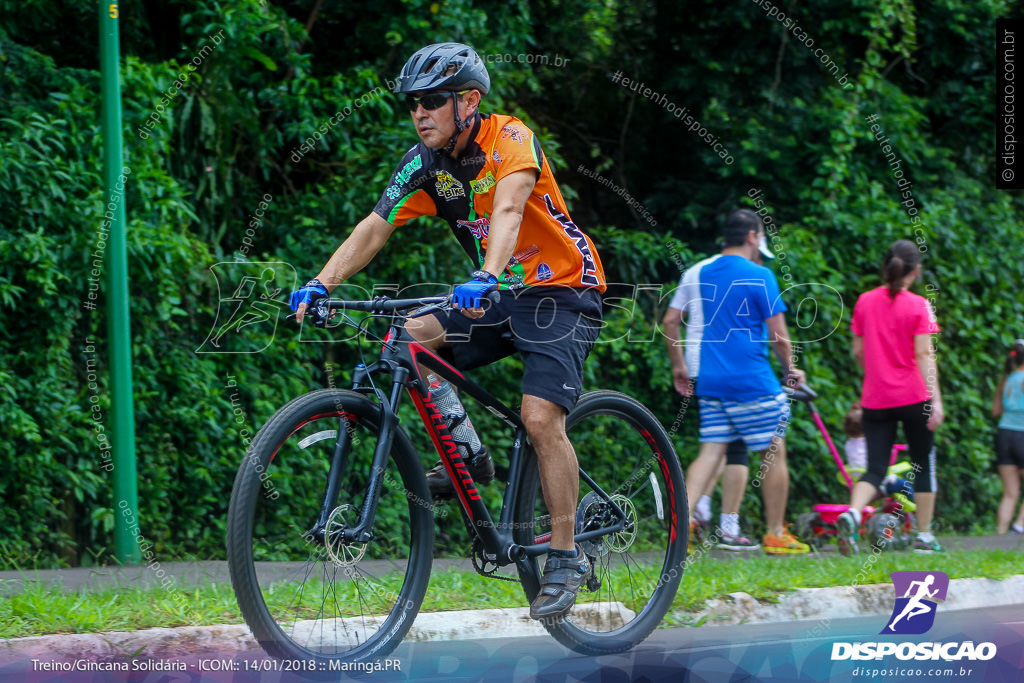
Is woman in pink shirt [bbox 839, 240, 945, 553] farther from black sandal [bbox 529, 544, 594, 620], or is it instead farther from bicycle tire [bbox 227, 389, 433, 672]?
bicycle tire [bbox 227, 389, 433, 672]

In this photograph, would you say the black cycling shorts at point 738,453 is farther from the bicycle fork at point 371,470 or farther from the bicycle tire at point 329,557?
the bicycle fork at point 371,470

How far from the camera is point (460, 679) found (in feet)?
12.4

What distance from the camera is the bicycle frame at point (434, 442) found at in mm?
3506

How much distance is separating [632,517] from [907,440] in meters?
3.34

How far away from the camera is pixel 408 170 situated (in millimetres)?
3965

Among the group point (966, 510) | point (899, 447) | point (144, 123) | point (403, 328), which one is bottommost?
point (966, 510)

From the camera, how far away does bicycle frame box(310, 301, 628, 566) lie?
3.51 m

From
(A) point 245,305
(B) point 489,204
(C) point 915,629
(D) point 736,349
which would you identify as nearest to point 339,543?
(B) point 489,204

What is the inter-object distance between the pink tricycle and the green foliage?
0.96 meters

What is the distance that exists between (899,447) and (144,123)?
216 inches

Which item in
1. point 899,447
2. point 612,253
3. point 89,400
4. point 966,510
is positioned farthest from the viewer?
point 966,510

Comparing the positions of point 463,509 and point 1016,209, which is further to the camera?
point 1016,209

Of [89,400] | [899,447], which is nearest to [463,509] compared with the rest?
[89,400]

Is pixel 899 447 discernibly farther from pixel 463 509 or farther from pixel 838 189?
pixel 463 509
